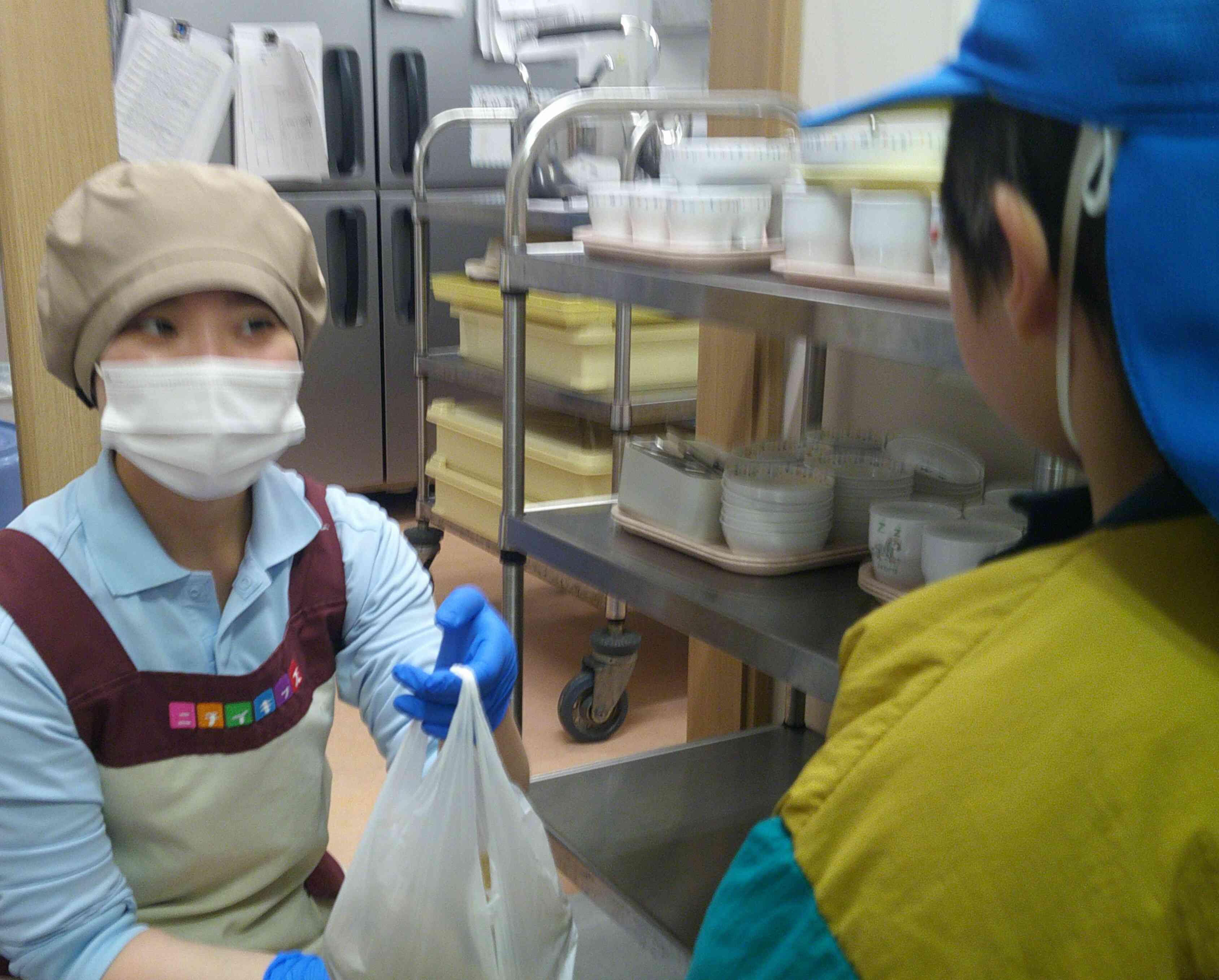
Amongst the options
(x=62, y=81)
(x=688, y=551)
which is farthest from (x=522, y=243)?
(x=62, y=81)

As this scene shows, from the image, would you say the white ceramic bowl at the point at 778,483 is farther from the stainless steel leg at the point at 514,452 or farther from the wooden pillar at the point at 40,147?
the wooden pillar at the point at 40,147

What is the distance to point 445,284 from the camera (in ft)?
8.93

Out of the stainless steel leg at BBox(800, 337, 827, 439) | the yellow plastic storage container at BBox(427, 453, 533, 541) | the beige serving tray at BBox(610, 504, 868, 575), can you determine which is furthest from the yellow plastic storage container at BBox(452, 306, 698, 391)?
the beige serving tray at BBox(610, 504, 868, 575)

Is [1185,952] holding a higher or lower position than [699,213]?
lower

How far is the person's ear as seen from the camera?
47cm

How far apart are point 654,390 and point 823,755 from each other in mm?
1885

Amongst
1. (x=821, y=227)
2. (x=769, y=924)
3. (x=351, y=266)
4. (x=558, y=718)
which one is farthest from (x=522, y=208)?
(x=351, y=266)

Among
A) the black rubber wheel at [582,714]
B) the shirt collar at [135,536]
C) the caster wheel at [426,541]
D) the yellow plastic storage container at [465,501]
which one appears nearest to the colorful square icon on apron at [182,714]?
the shirt collar at [135,536]

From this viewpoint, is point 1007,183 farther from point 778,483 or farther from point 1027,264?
point 778,483

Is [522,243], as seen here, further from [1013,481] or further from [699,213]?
[1013,481]

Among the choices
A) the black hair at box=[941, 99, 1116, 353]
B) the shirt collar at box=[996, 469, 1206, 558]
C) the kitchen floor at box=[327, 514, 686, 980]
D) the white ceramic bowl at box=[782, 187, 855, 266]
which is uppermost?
the black hair at box=[941, 99, 1116, 353]

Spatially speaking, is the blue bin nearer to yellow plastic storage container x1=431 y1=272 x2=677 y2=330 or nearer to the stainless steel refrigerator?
yellow plastic storage container x1=431 y1=272 x2=677 y2=330

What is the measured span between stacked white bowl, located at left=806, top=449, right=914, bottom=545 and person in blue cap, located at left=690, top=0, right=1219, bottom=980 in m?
0.79

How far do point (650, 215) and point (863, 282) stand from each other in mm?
298
